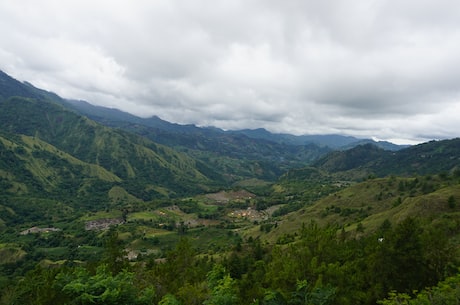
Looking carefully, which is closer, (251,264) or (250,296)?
(250,296)

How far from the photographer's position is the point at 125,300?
124ft

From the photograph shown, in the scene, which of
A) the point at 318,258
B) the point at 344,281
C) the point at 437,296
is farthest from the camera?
the point at 318,258

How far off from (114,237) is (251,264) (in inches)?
1543

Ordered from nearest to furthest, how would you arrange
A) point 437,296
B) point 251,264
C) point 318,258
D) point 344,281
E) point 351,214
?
point 437,296 < point 344,281 < point 318,258 < point 251,264 < point 351,214

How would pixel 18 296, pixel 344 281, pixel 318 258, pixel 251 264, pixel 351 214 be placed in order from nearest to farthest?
pixel 344 281, pixel 318 258, pixel 18 296, pixel 251 264, pixel 351 214

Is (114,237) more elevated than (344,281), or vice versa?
(344,281)

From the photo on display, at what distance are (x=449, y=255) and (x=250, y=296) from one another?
29891mm

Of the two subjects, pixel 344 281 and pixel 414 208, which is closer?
pixel 344 281

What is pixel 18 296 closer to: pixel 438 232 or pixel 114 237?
pixel 114 237

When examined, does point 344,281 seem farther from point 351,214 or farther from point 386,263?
point 351,214

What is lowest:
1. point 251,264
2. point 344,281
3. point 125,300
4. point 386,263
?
point 251,264

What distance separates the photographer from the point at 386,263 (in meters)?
42.9

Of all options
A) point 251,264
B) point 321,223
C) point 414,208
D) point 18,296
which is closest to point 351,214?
point 321,223

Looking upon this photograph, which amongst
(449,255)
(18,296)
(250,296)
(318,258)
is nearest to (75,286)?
(250,296)
